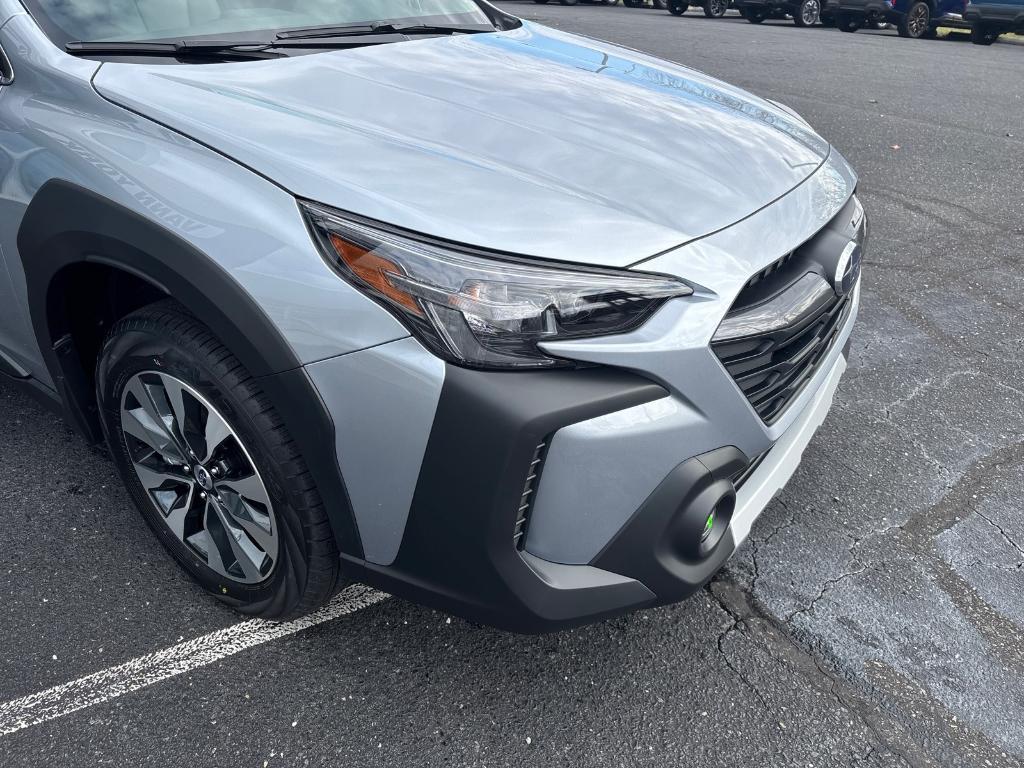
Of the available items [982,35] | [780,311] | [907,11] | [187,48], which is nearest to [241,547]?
[187,48]

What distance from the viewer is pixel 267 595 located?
207 centimetres

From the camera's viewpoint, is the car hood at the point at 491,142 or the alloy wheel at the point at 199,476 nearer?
the car hood at the point at 491,142

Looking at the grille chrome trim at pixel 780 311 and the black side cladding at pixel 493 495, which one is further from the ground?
the grille chrome trim at pixel 780 311

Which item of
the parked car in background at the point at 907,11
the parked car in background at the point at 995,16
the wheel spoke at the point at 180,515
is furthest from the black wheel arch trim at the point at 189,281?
the parked car in background at the point at 907,11

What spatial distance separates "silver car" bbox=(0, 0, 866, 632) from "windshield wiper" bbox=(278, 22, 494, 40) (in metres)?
0.11

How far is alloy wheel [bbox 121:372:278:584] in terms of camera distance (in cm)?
191

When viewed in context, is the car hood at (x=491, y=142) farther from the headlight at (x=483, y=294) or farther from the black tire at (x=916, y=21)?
the black tire at (x=916, y=21)

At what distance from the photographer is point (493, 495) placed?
1544mm

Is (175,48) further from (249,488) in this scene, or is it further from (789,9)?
(789,9)

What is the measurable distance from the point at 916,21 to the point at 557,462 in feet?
52.5

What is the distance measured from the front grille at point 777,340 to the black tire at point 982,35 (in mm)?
15198

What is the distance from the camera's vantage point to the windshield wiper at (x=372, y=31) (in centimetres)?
237

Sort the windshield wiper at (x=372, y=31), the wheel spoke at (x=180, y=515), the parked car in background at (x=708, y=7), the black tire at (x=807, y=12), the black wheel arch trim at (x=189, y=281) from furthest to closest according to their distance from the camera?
the parked car in background at (x=708, y=7), the black tire at (x=807, y=12), the windshield wiper at (x=372, y=31), the wheel spoke at (x=180, y=515), the black wheel arch trim at (x=189, y=281)

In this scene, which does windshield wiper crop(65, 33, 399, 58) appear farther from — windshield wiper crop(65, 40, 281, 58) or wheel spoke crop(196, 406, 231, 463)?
wheel spoke crop(196, 406, 231, 463)
